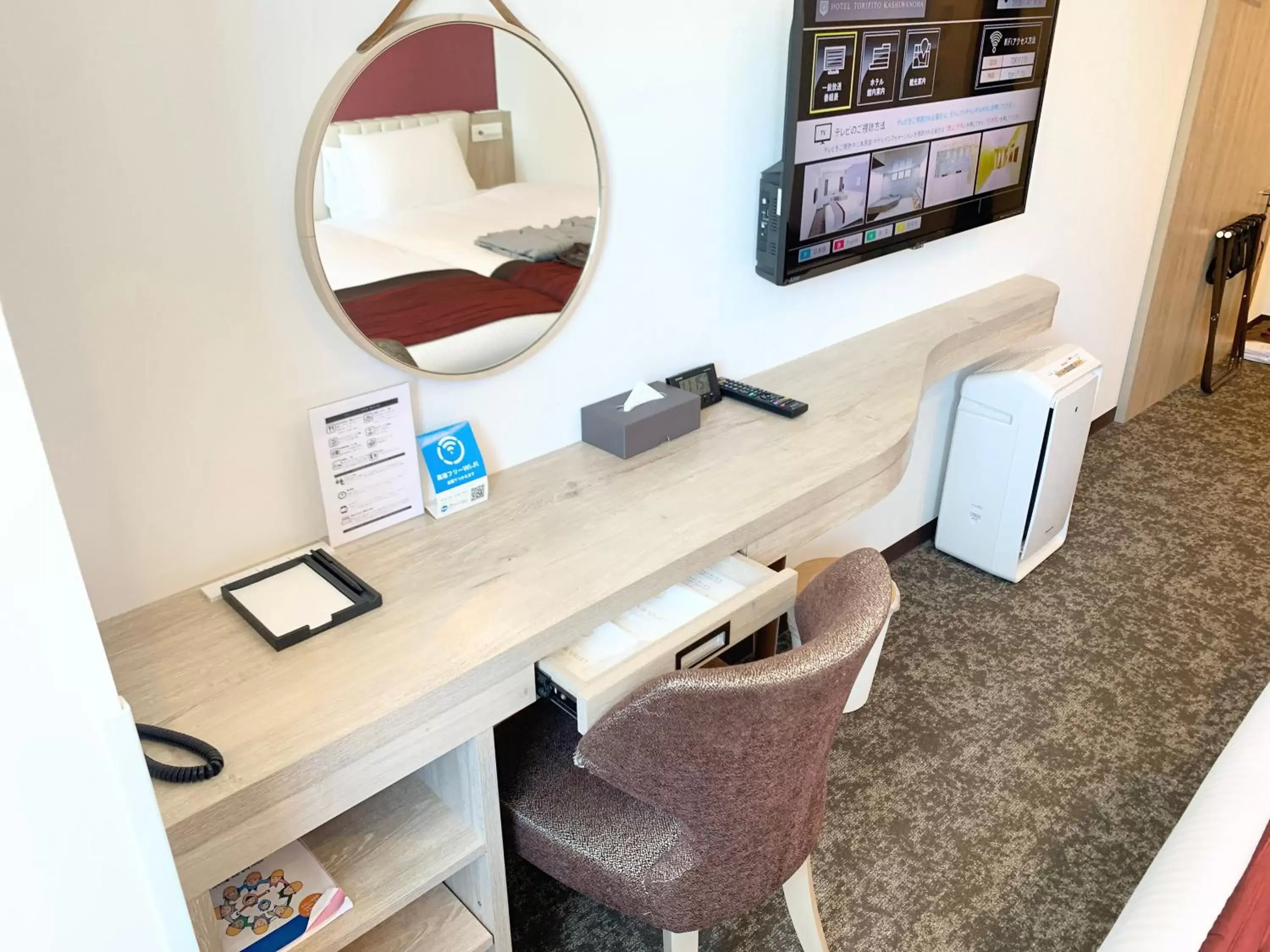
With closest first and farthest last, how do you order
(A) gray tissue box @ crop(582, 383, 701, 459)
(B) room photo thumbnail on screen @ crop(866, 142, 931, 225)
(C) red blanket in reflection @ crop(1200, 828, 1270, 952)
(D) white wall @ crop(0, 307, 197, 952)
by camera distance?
(D) white wall @ crop(0, 307, 197, 952)
(C) red blanket in reflection @ crop(1200, 828, 1270, 952)
(A) gray tissue box @ crop(582, 383, 701, 459)
(B) room photo thumbnail on screen @ crop(866, 142, 931, 225)

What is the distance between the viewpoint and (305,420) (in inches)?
53.0

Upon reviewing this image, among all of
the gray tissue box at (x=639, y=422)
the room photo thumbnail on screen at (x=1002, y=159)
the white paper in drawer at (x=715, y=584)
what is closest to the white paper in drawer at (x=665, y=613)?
the white paper in drawer at (x=715, y=584)

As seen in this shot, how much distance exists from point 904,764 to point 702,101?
1443mm

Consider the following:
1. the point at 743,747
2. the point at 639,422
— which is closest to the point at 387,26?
the point at 639,422

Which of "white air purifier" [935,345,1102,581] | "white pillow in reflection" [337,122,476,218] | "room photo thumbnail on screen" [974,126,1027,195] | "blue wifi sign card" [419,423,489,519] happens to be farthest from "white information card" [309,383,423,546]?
"white air purifier" [935,345,1102,581]

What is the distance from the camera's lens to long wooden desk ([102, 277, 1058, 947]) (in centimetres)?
103

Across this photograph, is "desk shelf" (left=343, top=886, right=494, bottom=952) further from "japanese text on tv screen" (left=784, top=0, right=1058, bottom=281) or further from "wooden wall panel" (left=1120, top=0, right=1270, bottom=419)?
"wooden wall panel" (left=1120, top=0, right=1270, bottom=419)

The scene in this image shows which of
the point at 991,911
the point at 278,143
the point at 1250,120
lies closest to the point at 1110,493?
the point at 1250,120

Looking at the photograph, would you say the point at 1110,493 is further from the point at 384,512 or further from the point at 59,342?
the point at 59,342

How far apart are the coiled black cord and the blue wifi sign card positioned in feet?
1.76

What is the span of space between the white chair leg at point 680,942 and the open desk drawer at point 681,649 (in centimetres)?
38

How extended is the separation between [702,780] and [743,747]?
0.25 ft

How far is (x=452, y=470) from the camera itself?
4.84ft

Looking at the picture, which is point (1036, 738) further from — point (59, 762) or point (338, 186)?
point (59, 762)
